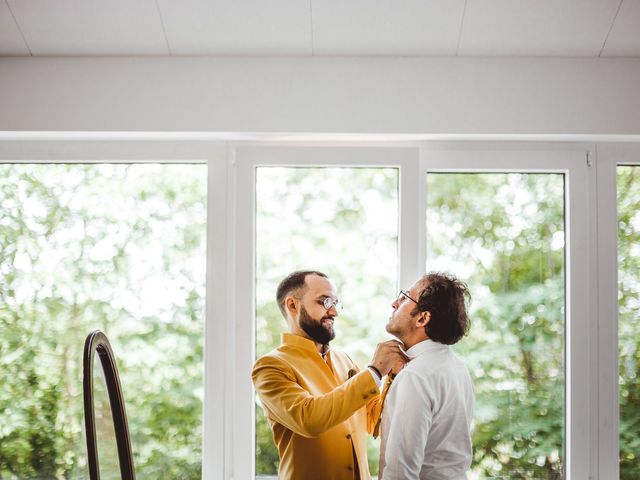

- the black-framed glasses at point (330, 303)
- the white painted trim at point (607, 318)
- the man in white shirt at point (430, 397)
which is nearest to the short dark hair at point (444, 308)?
the man in white shirt at point (430, 397)

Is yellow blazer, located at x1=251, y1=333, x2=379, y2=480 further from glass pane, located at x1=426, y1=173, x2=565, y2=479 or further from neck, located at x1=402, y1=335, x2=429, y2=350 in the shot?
glass pane, located at x1=426, y1=173, x2=565, y2=479

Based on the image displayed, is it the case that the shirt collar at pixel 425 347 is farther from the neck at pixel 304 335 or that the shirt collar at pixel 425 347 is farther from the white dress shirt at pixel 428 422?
the neck at pixel 304 335

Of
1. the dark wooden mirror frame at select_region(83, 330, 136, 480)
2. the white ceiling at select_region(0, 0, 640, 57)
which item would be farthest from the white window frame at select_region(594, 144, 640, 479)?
the dark wooden mirror frame at select_region(83, 330, 136, 480)

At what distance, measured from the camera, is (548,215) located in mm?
2725

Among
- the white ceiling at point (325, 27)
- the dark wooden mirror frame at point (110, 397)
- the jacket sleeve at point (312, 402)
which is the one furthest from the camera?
the white ceiling at point (325, 27)

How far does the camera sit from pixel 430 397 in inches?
76.6

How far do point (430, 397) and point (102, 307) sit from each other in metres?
1.40

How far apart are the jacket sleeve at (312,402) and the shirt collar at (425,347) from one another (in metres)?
0.16

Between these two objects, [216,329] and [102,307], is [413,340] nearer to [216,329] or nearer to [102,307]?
[216,329]

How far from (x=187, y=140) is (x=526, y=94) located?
1.30 m

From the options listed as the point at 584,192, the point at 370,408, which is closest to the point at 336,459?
the point at 370,408

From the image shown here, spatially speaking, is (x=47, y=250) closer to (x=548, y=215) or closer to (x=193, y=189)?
(x=193, y=189)

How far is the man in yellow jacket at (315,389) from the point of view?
2.05 meters

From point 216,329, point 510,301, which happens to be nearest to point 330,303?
point 216,329
